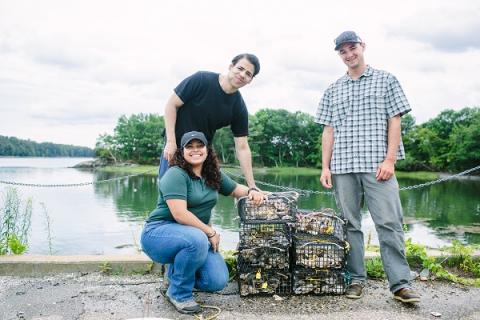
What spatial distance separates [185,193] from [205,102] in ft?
3.11

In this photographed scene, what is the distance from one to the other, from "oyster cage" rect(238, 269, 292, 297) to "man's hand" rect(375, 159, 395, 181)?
1.20 m

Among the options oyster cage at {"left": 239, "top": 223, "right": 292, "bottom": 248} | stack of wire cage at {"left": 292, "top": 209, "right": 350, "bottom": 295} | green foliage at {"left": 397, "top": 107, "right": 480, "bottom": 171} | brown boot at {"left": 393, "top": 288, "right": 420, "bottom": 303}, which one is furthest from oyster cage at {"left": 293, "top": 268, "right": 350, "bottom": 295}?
green foliage at {"left": 397, "top": 107, "right": 480, "bottom": 171}

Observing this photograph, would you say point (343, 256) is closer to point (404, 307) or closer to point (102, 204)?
point (404, 307)

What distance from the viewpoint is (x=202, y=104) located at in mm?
4336

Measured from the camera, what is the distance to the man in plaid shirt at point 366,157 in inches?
160

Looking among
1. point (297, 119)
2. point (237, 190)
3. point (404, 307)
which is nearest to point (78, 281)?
point (237, 190)

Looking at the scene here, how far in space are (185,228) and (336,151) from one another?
1.58m

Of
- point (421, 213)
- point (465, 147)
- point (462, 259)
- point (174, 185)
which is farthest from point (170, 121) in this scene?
point (465, 147)

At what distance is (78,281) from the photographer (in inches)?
183

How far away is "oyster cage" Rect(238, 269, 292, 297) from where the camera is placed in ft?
13.8

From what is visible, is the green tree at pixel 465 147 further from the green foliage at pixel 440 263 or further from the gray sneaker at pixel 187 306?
the gray sneaker at pixel 187 306

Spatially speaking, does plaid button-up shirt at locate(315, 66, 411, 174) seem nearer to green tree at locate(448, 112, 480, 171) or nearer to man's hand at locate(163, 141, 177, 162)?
man's hand at locate(163, 141, 177, 162)

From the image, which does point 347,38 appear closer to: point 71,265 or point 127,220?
point 71,265

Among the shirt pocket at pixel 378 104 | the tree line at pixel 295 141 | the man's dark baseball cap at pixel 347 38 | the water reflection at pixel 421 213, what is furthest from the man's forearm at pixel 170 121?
the tree line at pixel 295 141
